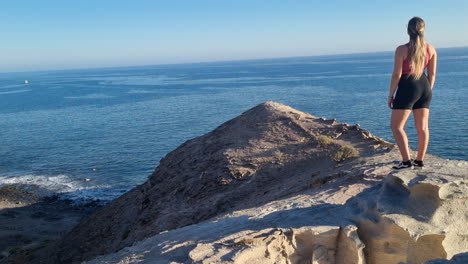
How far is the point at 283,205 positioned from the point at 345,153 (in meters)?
5.28

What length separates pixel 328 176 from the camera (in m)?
9.81

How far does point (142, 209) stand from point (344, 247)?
38.2 ft

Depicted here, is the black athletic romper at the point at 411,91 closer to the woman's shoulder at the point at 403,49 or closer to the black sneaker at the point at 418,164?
the woman's shoulder at the point at 403,49

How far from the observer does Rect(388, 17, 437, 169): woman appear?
241 inches

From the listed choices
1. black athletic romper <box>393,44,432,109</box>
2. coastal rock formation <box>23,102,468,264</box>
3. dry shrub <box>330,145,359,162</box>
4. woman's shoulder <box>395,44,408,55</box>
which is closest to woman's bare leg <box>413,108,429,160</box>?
black athletic romper <box>393,44,432,109</box>

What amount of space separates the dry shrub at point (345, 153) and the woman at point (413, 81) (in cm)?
478

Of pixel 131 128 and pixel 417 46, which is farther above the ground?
pixel 417 46

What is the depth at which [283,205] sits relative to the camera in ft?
23.5

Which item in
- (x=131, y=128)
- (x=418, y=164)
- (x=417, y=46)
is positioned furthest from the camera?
(x=131, y=128)

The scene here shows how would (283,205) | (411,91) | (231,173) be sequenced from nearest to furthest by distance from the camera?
1. (411,91)
2. (283,205)
3. (231,173)

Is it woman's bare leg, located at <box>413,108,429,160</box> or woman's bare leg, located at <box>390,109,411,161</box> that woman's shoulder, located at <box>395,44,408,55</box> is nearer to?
woman's bare leg, located at <box>390,109,411,161</box>

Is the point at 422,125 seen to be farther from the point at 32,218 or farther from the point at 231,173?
the point at 32,218

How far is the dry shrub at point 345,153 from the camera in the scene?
38.1 ft

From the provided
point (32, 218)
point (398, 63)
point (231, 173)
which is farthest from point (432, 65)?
point (32, 218)
